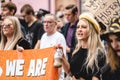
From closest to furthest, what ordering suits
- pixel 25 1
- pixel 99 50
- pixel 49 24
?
pixel 99 50, pixel 49 24, pixel 25 1

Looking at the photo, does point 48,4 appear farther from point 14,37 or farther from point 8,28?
point 14,37

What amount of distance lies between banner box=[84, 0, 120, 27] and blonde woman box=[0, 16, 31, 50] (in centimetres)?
112

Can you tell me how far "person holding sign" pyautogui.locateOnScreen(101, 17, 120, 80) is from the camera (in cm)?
524

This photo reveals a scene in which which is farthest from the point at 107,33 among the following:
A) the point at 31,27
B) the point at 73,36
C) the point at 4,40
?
the point at 31,27

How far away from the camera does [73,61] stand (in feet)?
22.6

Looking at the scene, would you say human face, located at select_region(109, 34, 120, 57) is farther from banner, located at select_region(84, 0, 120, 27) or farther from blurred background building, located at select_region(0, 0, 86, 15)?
blurred background building, located at select_region(0, 0, 86, 15)

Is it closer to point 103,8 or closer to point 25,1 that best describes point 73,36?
point 103,8

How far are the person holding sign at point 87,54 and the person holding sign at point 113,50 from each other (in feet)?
3.86

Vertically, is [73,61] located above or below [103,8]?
below

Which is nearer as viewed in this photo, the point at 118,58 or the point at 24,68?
the point at 118,58

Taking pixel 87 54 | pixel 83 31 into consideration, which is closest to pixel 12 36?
pixel 83 31

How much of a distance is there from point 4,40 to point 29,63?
2.73 feet

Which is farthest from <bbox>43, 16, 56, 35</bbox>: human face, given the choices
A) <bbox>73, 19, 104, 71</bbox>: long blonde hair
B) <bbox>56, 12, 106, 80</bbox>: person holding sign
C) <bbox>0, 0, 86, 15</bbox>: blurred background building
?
<bbox>0, 0, 86, 15</bbox>: blurred background building

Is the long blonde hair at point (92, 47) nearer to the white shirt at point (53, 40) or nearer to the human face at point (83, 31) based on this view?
the human face at point (83, 31)
